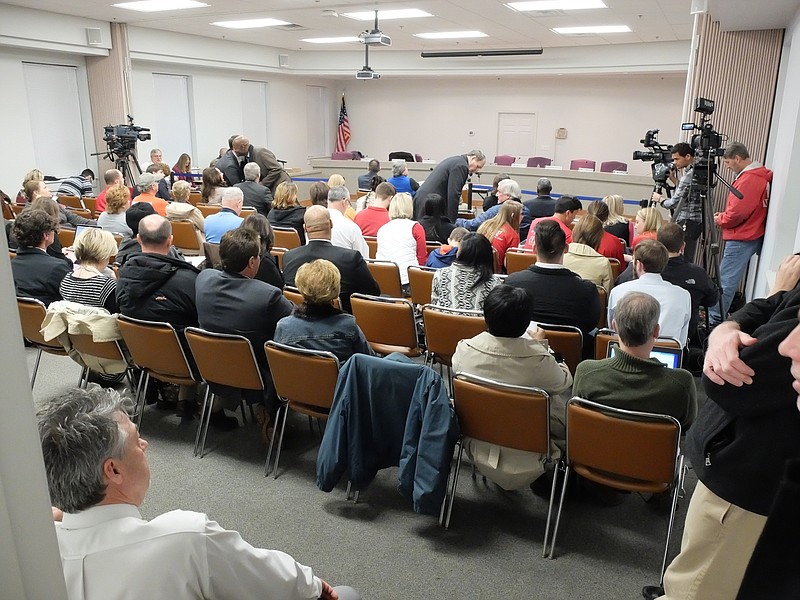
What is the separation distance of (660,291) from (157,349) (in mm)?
3023

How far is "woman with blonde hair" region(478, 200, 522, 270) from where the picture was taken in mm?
5754

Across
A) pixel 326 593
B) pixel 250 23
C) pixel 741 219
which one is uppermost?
pixel 250 23

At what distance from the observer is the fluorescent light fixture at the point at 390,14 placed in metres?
9.61

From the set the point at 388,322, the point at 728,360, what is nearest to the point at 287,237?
the point at 388,322

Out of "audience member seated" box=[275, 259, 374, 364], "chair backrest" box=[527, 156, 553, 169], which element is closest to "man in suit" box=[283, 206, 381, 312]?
"audience member seated" box=[275, 259, 374, 364]

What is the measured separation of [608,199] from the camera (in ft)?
20.6

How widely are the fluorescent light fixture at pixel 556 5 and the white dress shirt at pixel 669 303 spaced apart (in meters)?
6.21

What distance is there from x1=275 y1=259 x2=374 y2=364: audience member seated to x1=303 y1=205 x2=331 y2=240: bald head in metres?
1.44

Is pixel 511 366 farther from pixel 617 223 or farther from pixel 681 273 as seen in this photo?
pixel 617 223

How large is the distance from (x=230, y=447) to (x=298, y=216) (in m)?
3.33

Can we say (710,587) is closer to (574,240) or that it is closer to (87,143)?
(574,240)

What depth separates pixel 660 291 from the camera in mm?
3762

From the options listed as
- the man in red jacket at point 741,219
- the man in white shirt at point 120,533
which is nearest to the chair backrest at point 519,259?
the man in red jacket at point 741,219

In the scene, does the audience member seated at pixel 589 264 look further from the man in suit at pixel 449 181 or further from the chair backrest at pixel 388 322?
the man in suit at pixel 449 181
